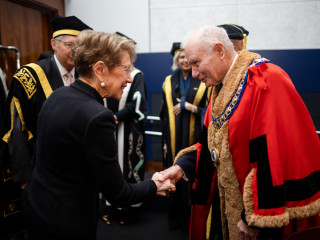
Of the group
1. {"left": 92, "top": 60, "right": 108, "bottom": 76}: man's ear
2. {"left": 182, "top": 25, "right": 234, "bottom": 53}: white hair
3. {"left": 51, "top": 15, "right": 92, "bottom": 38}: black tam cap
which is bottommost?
{"left": 92, "top": 60, "right": 108, "bottom": 76}: man's ear

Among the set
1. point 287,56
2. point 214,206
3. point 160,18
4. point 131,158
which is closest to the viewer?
point 214,206

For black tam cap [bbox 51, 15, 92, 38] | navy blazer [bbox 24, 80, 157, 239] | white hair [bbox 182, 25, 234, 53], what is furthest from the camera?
black tam cap [bbox 51, 15, 92, 38]

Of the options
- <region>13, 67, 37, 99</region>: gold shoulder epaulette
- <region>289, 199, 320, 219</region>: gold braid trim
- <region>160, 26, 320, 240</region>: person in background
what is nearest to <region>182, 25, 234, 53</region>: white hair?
<region>160, 26, 320, 240</region>: person in background

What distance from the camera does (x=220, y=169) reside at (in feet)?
4.39

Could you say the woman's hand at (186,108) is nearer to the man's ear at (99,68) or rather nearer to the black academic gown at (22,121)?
the black academic gown at (22,121)

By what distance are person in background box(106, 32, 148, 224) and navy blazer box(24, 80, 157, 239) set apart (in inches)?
63.2

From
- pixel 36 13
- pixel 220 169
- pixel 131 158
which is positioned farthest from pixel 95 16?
pixel 220 169

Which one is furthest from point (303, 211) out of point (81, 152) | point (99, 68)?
point (99, 68)

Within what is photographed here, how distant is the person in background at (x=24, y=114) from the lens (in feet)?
6.09

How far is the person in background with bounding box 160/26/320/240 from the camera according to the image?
42.8 inches

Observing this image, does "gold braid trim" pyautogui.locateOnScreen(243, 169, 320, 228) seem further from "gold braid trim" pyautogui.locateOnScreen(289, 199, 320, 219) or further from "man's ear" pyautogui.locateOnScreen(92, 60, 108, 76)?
"man's ear" pyautogui.locateOnScreen(92, 60, 108, 76)

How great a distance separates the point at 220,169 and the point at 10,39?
3049 mm

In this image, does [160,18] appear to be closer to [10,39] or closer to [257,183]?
[10,39]

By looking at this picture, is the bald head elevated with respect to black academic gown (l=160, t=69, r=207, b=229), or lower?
elevated
